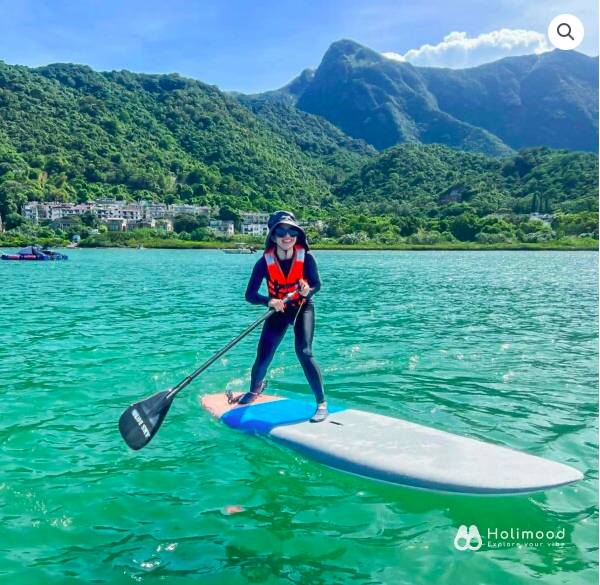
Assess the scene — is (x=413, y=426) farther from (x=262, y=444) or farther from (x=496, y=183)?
(x=496, y=183)

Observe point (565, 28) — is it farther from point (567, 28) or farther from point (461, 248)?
point (461, 248)

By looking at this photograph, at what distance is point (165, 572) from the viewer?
15.0 ft

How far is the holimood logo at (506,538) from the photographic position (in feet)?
16.3

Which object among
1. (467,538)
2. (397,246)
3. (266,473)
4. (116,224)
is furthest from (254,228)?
(467,538)

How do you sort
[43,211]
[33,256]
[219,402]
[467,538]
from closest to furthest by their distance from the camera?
[467,538] < [219,402] < [33,256] < [43,211]

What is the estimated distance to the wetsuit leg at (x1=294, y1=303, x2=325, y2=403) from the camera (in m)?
7.65

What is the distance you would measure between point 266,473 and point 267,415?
1.39m

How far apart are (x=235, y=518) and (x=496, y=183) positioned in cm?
19179

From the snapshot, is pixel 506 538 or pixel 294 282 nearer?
pixel 506 538

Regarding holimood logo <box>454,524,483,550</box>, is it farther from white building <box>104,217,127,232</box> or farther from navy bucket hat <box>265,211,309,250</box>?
white building <box>104,217,127,232</box>

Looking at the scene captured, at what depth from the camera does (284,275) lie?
781 cm

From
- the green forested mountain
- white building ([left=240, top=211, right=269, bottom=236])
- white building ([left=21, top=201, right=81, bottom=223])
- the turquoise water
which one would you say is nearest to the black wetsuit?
the turquoise water

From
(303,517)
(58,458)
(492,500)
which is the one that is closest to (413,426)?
(492,500)

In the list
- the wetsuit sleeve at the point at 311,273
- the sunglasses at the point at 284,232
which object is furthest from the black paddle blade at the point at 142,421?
the sunglasses at the point at 284,232
